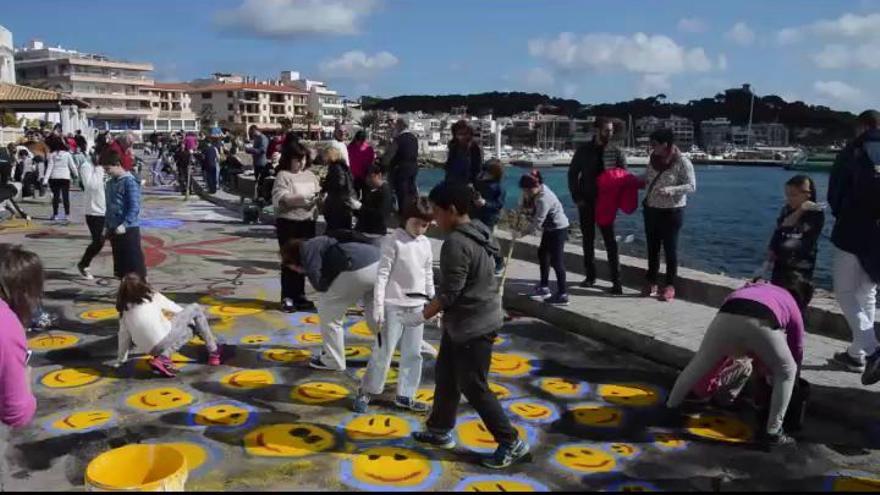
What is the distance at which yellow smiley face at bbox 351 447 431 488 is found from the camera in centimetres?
387

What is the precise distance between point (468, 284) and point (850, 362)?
3.42 meters

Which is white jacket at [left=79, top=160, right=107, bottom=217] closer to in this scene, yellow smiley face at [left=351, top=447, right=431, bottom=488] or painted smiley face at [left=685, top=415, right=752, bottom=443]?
yellow smiley face at [left=351, top=447, right=431, bottom=488]

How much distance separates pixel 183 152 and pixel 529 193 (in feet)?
53.5

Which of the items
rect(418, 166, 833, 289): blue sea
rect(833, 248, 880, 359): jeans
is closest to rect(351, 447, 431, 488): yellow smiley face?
rect(833, 248, 880, 359): jeans

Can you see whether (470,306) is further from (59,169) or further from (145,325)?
(59,169)

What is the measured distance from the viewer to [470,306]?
4.00m

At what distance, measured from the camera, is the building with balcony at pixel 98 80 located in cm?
11181

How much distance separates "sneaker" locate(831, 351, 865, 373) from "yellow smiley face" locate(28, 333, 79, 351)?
6.55m

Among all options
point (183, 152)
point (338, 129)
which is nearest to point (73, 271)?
point (338, 129)

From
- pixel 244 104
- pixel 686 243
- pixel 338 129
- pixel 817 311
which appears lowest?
pixel 686 243

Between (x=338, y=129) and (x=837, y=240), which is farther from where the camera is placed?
(x=338, y=129)

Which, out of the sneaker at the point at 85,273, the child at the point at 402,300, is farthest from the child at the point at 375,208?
the sneaker at the point at 85,273

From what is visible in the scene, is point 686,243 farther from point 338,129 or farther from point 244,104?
point 244,104

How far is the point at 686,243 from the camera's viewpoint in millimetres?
36781
